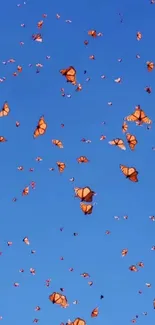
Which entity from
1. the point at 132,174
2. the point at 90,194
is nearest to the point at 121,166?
the point at 132,174

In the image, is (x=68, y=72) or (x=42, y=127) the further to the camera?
(x=42, y=127)

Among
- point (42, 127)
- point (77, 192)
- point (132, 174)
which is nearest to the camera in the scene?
point (77, 192)

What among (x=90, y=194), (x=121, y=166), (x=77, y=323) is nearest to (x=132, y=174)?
(x=121, y=166)

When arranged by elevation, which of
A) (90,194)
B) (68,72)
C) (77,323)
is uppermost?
(68,72)

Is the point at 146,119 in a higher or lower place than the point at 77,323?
higher

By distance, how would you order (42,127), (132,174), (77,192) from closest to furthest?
1. (77,192)
2. (132,174)
3. (42,127)

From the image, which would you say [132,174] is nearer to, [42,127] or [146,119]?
[146,119]

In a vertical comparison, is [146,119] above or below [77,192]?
above

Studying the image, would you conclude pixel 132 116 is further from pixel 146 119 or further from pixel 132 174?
pixel 132 174

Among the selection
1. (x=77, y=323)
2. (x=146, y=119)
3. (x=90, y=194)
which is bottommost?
(x=77, y=323)
